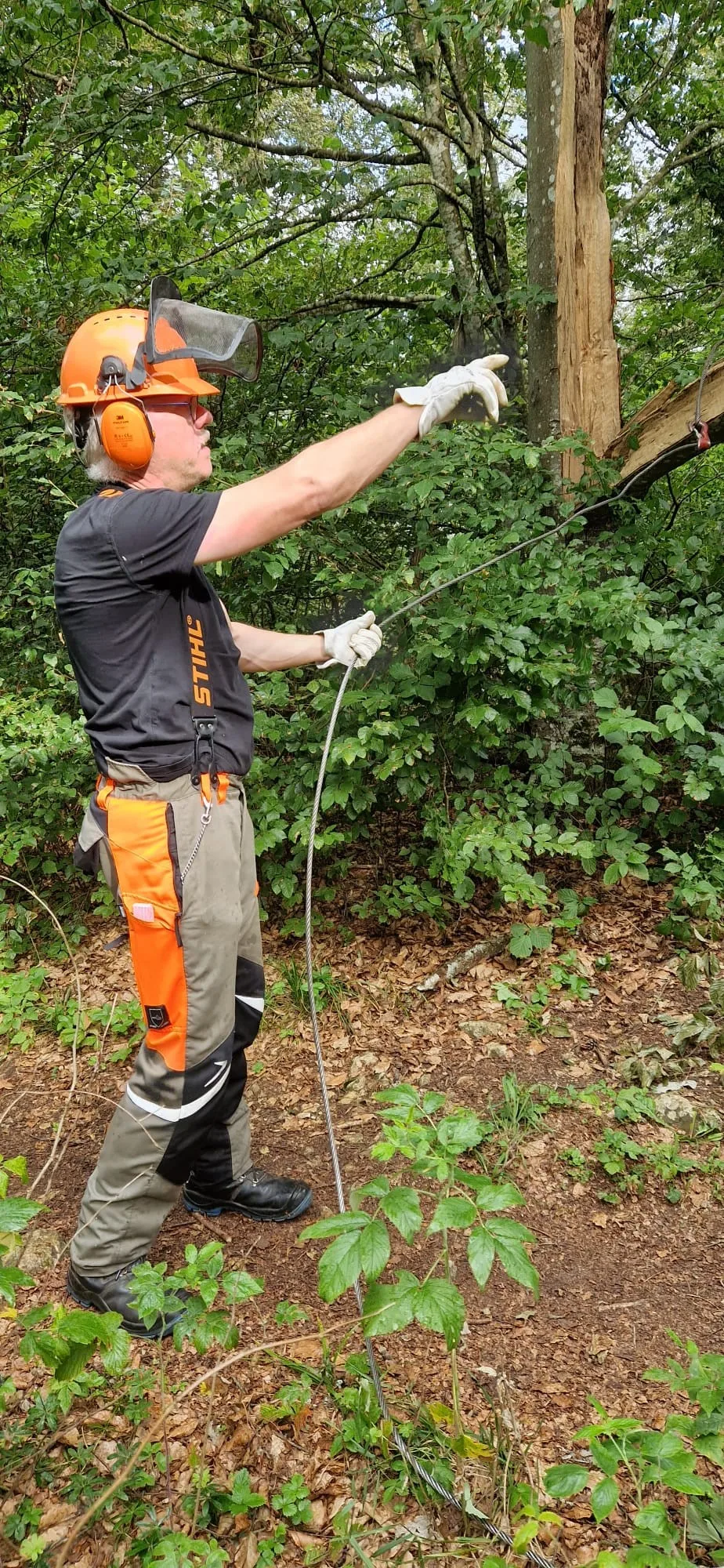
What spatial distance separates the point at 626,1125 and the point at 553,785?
5.02 feet

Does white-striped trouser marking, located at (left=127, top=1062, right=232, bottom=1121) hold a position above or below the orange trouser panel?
→ below

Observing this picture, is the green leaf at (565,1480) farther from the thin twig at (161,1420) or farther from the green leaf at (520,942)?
the green leaf at (520,942)

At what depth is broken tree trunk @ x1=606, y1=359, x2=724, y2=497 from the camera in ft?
11.6

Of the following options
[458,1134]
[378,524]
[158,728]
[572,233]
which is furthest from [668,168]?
[458,1134]

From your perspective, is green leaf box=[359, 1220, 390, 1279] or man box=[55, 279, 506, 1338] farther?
man box=[55, 279, 506, 1338]

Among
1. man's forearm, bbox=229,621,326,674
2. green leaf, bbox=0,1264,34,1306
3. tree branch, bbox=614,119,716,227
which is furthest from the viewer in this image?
tree branch, bbox=614,119,716,227

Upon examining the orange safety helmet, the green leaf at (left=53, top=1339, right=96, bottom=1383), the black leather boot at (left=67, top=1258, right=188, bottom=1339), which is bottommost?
the black leather boot at (left=67, top=1258, right=188, bottom=1339)

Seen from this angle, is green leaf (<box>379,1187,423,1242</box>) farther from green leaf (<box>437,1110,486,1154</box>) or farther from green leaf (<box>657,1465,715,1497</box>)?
green leaf (<box>657,1465,715,1497</box>)

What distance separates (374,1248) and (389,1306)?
4.0 inches

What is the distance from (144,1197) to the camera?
232 centimetres

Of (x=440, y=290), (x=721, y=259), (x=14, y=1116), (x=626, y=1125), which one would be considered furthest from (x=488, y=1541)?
(x=721, y=259)

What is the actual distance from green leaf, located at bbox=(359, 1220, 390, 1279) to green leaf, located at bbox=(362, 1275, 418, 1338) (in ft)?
0.20

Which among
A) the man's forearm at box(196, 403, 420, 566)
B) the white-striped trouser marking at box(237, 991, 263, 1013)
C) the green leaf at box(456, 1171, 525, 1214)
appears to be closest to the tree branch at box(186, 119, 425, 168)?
the man's forearm at box(196, 403, 420, 566)

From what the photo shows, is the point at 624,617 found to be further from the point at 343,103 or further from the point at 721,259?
the point at 343,103
